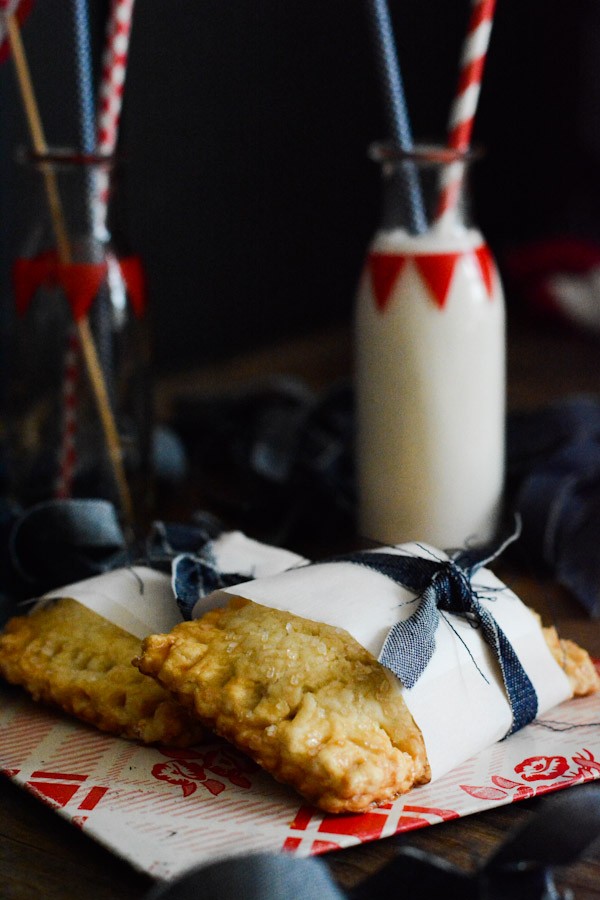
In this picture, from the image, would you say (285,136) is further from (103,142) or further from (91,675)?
(91,675)

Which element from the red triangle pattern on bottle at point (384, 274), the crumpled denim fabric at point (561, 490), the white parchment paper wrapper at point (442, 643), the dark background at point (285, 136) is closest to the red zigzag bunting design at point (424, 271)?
the red triangle pattern on bottle at point (384, 274)

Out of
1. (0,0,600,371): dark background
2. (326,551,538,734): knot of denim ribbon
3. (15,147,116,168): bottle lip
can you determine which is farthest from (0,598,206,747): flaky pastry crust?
(0,0,600,371): dark background

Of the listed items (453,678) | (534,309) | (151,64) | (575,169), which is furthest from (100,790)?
(575,169)

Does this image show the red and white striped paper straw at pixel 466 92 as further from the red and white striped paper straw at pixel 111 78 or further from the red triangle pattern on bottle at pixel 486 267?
the red and white striped paper straw at pixel 111 78

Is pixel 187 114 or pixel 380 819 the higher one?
pixel 187 114

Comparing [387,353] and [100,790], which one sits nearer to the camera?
[100,790]

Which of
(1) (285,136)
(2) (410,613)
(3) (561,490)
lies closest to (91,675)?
(2) (410,613)

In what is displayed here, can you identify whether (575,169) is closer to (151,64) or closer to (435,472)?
(151,64)
